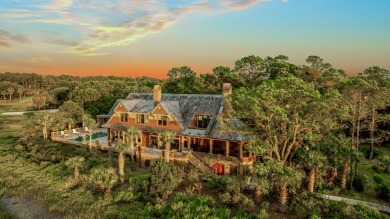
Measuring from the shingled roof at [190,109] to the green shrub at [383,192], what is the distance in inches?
439


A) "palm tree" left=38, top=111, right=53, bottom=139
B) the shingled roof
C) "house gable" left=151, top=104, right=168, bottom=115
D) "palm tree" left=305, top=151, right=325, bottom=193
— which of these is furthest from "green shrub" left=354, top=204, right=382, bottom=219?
"palm tree" left=38, top=111, right=53, bottom=139

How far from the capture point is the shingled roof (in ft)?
92.8

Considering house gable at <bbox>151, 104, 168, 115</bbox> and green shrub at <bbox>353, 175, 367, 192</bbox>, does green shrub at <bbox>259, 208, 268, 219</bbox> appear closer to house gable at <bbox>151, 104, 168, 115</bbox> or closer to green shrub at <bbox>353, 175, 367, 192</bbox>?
green shrub at <bbox>353, 175, 367, 192</bbox>

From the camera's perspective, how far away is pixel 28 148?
34.3m

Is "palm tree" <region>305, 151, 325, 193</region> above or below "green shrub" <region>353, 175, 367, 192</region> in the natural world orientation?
above

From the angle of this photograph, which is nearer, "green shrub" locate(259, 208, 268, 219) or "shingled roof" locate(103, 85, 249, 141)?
"green shrub" locate(259, 208, 268, 219)

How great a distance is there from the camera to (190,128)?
→ 99.4 ft

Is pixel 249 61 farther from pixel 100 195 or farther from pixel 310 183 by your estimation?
pixel 100 195

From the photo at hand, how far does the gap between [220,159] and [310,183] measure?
8.84m

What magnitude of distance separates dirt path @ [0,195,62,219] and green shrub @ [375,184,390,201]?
24314 mm

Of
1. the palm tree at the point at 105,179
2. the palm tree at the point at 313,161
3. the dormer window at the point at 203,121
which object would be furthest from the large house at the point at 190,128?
the palm tree at the point at 313,161

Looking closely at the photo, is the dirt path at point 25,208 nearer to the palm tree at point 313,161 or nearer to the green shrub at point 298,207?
the green shrub at point 298,207

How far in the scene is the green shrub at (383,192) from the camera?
66.4ft

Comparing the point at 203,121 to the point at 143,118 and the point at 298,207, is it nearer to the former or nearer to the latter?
the point at 143,118
